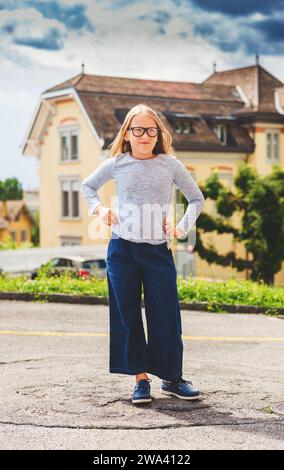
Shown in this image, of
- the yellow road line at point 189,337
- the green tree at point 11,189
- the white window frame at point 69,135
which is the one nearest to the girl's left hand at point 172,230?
the yellow road line at point 189,337

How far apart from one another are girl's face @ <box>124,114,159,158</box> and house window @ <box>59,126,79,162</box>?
38.6 m

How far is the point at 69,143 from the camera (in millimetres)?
44875

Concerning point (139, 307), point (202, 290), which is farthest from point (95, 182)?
point (202, 290)

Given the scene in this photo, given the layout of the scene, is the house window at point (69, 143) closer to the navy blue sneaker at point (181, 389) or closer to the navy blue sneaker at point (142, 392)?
the navy blue sneaker at point (181, 389)

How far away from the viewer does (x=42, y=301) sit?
1166 centimetres

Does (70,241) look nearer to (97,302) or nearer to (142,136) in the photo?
(97,302)

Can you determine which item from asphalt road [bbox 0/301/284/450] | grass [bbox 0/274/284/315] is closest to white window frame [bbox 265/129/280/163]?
grass [bbox 0/274/284/315]

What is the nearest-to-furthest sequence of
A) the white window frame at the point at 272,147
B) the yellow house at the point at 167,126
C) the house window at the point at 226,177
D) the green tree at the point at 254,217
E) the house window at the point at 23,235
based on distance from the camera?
the green tree at the point at 254,217, the yellow house at the point at 167,126, the house window at the point at 226,177, the white window frame at the point at 272,147, the house window at the point at 23,235

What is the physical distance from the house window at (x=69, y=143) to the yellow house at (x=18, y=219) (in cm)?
6592

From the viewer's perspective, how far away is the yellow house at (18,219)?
111875 mm

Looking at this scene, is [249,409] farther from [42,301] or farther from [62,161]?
[62,161]
